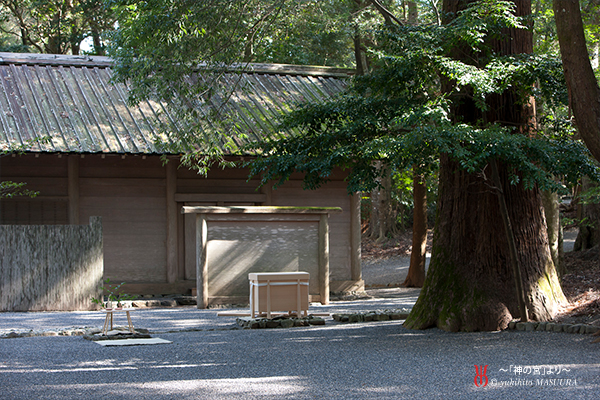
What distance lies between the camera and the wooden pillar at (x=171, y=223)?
12750 millimetres

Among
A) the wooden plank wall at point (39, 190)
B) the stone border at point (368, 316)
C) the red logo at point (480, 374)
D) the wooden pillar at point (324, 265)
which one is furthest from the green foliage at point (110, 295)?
the red logo at point (480, 374)

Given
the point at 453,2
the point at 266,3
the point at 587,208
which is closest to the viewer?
the point at 453,2

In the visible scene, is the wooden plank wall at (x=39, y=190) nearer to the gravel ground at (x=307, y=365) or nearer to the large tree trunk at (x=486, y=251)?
the gravel ground at (x=307, y=365)

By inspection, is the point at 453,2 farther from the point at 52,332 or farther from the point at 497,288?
the point at 52,332

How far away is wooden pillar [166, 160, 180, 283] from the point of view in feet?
41.8

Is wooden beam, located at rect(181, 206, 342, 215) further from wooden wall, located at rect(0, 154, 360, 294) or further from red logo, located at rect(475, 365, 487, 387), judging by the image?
red logo, located at rect(475, 365, 487, 387)

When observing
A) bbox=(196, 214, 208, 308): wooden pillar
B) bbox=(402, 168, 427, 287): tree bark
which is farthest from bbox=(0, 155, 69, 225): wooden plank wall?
bbox=(402, 168, 427, 287): tree bark

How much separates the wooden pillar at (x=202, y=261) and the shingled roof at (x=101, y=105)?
5.34 feet

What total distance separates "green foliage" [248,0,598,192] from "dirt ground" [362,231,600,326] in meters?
1.83

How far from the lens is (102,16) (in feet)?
A: 70.8

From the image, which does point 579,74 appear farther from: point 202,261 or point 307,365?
point 202,261

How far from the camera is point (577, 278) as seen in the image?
12.6m

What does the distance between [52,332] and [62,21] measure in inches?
649

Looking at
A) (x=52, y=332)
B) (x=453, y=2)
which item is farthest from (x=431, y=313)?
(x=52, y=332)
